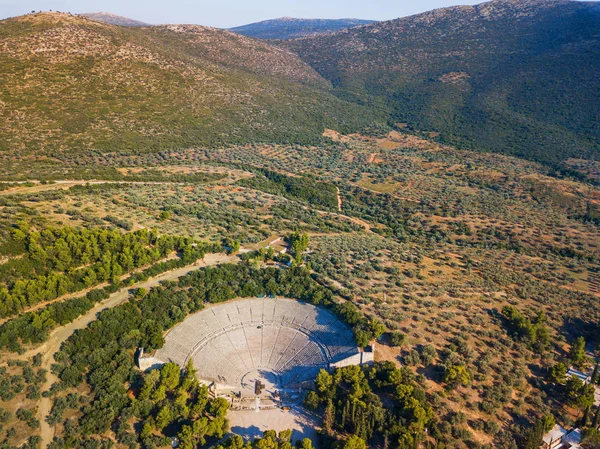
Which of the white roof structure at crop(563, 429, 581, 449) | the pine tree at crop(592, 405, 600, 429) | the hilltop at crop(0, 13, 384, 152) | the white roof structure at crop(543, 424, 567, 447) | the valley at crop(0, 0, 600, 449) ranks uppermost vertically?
the hilltop at crop(0, 13, 384, 152)

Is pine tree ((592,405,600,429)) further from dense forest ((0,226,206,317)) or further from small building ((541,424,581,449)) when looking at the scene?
dense forest ((0,226,206,317))

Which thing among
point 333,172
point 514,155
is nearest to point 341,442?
point 333,172

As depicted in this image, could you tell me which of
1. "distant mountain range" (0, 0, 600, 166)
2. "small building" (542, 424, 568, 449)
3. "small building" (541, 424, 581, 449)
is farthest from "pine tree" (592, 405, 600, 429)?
"distant mountain range" (0, 0, 600, 166)

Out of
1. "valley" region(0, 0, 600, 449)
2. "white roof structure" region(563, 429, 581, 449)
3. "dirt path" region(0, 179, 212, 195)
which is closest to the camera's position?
"white roof structure" region(563, 429, 581, 449)

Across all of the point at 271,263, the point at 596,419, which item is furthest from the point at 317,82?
the point at 596,419

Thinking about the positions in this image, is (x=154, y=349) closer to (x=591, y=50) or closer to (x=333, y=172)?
(x=333, y=172)

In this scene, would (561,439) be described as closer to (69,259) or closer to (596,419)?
(596,419)

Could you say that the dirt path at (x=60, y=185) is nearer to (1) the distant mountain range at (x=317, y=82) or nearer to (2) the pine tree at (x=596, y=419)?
(1) the distant mountain range at (x=317, y=82)
